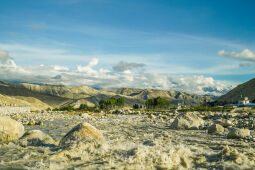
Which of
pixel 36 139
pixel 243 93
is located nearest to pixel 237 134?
pixel 36 139

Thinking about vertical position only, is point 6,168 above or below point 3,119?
below

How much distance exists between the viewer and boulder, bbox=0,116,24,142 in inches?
622

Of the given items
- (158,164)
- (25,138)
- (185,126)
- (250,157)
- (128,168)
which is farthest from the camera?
(185,126)

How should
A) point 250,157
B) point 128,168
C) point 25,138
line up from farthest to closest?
point 25,138 < point 250,157 < point 128,168

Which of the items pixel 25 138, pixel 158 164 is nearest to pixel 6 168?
pixel 158 164

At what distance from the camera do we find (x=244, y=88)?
177500mm

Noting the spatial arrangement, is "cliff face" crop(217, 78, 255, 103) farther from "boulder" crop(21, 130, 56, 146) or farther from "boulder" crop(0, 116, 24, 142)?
"boulder" crop(0, 116, 24, 142)

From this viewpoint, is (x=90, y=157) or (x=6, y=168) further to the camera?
(x=90, y=157)

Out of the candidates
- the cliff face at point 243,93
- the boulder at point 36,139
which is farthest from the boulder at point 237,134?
the cliff face at point 243,93

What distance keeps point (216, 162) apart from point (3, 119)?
1408 cm

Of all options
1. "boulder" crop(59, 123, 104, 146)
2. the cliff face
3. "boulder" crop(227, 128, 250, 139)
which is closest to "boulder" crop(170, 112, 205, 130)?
"boulder" crop(227, 128, 250, 139)

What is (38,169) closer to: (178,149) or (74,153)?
(74,153)

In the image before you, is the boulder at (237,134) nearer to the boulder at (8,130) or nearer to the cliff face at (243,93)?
the boulder at (8,130)

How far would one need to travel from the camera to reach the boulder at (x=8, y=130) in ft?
51.8
